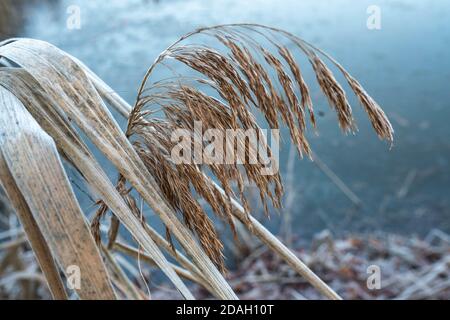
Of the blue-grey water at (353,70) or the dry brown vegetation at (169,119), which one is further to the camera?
the blue-grey water at (353,70)

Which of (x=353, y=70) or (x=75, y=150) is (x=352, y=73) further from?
(x=75, y=150)

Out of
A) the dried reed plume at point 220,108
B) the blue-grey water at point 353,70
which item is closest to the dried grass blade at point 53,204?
the dried reed plume at point 220,108

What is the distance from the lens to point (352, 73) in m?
4.09

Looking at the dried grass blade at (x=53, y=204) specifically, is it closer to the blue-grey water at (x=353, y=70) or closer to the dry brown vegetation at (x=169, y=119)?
the dry brown vegetation at (x=169, y=119)

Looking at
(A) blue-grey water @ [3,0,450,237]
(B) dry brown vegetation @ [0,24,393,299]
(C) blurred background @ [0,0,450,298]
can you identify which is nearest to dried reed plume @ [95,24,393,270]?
(B) dry brown vegetation @ [0,24,393,299]

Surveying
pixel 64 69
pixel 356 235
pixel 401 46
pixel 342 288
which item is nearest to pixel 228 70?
pixel 64 69

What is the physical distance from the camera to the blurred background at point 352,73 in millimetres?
3248

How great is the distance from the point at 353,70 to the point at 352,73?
0.34 feet

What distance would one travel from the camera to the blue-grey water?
3.33m

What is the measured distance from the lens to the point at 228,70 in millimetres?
823

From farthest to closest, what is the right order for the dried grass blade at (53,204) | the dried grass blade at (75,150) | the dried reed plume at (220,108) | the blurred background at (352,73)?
1. the blurred background at (352,73)
2. the dried reed plume at (220,108)
3. the dried grass blade at (75,150)
4. the dried grass blade at (53,204)

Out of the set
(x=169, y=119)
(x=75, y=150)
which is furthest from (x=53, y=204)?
(x=169, y=119)
